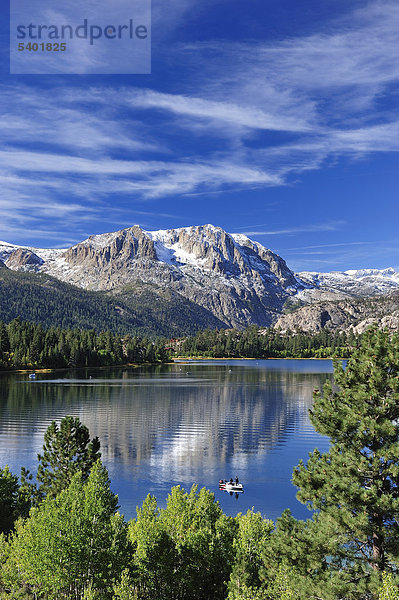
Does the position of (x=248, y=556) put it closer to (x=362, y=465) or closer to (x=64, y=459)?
(x=362, y=465)

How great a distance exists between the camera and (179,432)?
3780 inches

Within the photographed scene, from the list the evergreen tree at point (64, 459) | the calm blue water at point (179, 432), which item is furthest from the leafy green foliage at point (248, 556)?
the calm blue water at point (179, 432)

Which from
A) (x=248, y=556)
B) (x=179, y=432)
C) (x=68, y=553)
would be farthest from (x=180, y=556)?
(x=179, y=432)

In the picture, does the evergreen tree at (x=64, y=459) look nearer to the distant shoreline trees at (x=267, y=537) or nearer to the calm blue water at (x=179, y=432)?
the distant shoreline trees at (x=267, y=537)

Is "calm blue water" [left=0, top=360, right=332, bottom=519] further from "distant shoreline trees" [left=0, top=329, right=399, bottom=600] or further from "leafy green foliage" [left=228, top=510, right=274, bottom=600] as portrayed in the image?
"leafy green foliage" [left=228, top=510, right=274, bottom=600]

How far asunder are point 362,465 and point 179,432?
2966 inches

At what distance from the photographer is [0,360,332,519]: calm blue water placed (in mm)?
61844

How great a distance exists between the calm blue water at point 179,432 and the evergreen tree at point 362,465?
97.5ft

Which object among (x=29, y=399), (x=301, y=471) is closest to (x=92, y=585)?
(x=301, y=471)

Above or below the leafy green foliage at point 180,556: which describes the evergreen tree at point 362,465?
above

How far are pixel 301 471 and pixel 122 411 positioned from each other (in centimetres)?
9518

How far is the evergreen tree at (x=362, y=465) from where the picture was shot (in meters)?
23.3

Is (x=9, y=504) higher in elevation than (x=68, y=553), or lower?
lower

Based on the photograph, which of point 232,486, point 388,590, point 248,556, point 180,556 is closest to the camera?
point 388,590
